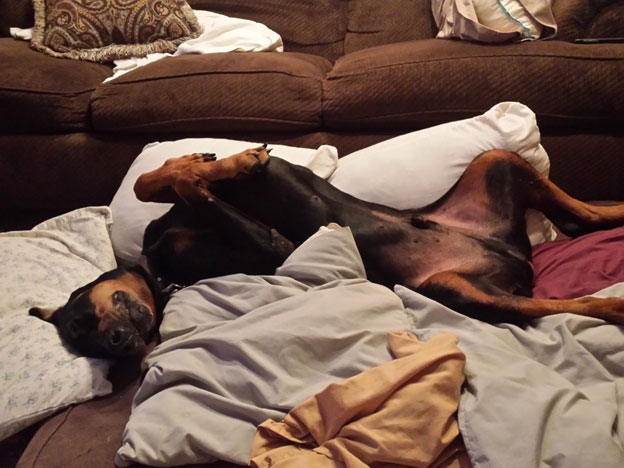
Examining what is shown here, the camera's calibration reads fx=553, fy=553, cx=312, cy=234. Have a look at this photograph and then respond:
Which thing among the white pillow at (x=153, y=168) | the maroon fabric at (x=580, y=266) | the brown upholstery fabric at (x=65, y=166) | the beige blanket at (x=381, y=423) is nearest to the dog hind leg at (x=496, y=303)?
the maroon fabric at (x=580, y=266)

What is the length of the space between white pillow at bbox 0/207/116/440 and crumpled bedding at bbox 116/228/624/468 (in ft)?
0.61

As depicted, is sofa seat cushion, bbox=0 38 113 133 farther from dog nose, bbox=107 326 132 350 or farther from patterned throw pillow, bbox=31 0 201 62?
dog nose, bbox=107 326 132 350

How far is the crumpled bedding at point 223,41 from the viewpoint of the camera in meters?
2.50

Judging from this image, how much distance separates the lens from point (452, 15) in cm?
232

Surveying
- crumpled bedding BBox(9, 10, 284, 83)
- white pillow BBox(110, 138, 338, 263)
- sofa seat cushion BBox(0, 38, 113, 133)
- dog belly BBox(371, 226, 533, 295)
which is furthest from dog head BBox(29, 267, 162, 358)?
crumpled bedding BBox(9, 10, 284, 83)

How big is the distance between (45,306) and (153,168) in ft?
1.89

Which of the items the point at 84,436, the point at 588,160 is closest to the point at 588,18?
the point at 588,160

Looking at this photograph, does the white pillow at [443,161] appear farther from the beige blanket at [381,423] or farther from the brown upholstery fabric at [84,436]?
the brown upholstery fabric at [84,436]

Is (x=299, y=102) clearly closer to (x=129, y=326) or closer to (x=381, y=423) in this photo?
(x=129, y=326)

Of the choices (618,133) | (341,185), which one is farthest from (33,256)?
(618,133)

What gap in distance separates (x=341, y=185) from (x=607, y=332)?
889mm

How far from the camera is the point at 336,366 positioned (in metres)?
1.18

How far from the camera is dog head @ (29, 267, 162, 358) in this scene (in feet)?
4.47

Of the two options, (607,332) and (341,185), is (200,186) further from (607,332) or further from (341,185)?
(607,332)
